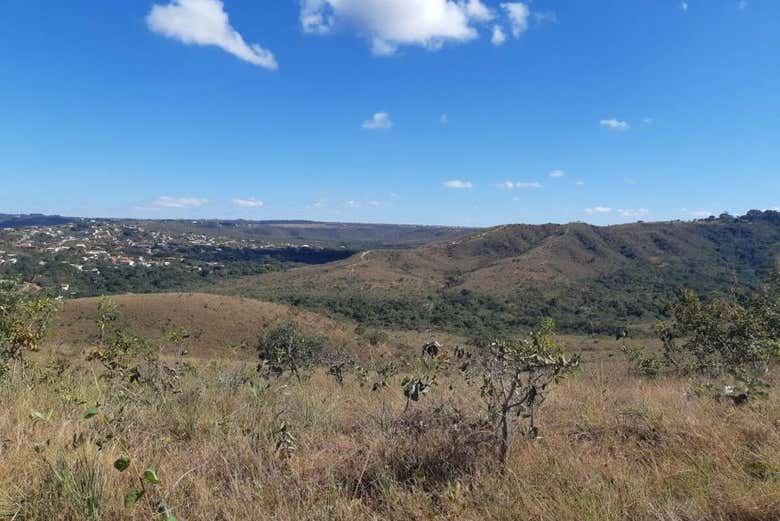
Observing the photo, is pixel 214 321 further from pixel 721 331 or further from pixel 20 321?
pixel 20 321

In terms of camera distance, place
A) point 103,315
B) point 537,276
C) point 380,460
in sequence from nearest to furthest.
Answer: point 380,460 → point 103,315 → point 537,276

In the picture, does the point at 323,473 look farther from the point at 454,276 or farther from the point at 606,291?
the point at 454,276

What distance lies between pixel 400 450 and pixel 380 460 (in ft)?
0.61

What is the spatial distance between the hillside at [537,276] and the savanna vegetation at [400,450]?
4657cm

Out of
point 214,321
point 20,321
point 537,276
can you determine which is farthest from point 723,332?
point 537,276

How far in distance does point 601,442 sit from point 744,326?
10.1 m

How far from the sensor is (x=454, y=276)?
88.4m

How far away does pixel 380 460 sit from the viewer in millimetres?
3201

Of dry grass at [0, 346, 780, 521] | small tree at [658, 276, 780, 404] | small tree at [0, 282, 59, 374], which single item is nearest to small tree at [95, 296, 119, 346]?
small tree at [0, 282, 59, 374]

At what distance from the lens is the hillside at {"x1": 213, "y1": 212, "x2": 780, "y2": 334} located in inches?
2458

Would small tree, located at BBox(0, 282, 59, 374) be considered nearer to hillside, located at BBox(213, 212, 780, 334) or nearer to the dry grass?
the dry grass

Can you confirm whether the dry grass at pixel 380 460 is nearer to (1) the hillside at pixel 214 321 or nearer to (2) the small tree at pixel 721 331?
(2) the small tree at pixel 721 331

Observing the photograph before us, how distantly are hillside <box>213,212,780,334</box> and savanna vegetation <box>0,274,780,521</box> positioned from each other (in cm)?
4657

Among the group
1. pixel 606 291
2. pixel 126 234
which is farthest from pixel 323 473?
pixel 126 234
